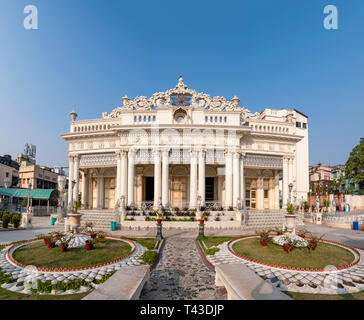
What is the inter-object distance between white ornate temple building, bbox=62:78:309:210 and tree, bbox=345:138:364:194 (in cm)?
1711

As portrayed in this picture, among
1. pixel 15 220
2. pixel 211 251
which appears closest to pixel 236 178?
pixel 211 251

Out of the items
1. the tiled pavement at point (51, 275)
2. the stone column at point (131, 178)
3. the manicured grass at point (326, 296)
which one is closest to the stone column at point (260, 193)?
the stone column at point (131, 178)

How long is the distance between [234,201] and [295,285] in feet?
50.4

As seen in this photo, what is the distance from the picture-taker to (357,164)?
33156mm

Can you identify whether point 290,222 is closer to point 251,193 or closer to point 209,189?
point 209,189

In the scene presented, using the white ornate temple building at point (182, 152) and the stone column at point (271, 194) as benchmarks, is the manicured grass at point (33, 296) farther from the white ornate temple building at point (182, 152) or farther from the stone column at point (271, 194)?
the stone column at point (271, 194)

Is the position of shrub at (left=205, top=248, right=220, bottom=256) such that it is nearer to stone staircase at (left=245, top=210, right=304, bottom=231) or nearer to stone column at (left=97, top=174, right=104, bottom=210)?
stone staircase at (left=245, top=210, right=304, bottom=231)

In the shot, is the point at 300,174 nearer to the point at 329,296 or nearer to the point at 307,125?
the point at 307,125

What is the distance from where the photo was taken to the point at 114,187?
26.7 meters

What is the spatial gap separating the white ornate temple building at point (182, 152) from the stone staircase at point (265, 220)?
209cm

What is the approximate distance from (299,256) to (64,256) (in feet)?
30.5

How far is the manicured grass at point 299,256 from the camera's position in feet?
24.7

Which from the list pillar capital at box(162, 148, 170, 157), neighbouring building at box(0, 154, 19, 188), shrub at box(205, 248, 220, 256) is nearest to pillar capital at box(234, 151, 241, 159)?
pillar capital at box(162, 148, 170, 157)
